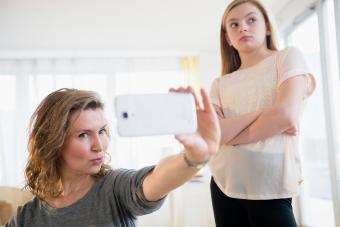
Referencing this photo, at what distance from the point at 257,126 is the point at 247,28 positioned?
0.35 m

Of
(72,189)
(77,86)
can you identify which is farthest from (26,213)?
(77,86)

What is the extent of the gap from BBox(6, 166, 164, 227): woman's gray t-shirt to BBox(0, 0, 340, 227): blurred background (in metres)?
1.99

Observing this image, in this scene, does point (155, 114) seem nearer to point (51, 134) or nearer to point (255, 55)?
point (51, 134)

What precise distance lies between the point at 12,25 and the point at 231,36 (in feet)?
8.44

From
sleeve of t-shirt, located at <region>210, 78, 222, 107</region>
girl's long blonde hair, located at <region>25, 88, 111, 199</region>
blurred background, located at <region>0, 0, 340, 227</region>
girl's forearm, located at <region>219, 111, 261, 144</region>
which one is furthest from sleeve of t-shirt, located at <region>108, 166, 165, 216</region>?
blurred background, located at <region>0, 0, 340, 227</region>

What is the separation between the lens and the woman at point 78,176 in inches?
33.0

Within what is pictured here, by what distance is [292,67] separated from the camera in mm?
1043

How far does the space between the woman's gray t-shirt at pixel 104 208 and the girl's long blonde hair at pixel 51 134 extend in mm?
73

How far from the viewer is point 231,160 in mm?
1064

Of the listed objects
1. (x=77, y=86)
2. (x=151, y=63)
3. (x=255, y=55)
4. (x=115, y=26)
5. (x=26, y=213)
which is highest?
(x=115, y=26)

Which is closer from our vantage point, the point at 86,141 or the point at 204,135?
the point at 204,135

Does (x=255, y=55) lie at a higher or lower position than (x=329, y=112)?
higher

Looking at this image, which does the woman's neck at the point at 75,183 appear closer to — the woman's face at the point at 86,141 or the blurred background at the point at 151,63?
the woman's face at the point at 86,141

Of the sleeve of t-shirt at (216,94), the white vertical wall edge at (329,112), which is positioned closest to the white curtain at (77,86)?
the white vertical wall edge at (329,112)
